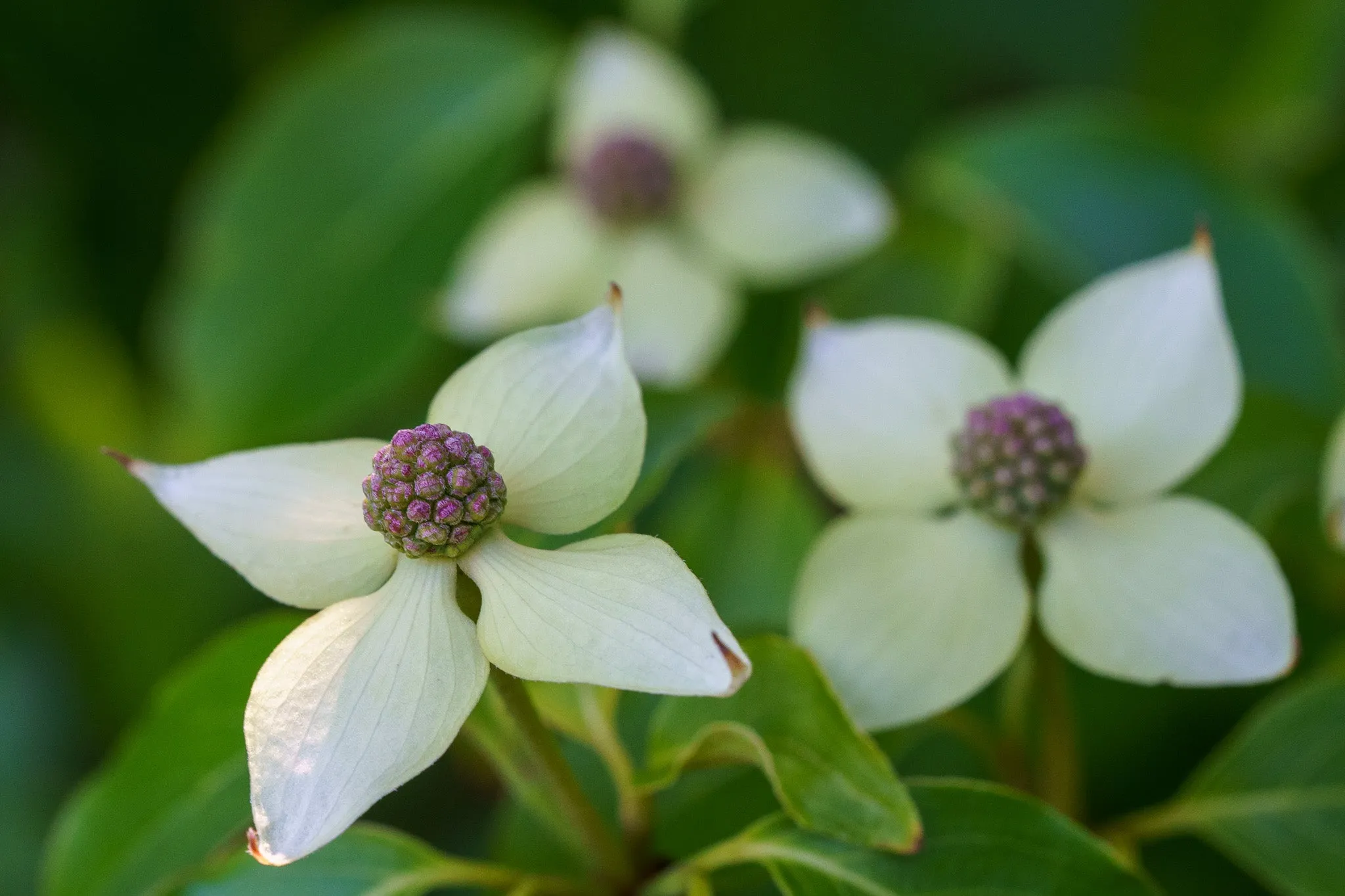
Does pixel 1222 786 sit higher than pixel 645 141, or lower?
lower

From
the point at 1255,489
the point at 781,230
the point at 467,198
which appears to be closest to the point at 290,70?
the point at 467,198

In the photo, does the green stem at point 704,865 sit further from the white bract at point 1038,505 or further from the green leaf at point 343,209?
the green leaf at point 343,209

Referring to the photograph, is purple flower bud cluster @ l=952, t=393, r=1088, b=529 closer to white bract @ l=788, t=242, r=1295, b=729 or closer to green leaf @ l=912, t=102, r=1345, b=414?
white bract @ l=788, t=242, r=1295, b=729

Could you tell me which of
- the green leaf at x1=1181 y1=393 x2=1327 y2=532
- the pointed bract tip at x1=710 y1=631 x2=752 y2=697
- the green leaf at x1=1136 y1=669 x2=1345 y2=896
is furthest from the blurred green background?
the pointed bract tip at x1=710 y1=631 x2=752 y2=697

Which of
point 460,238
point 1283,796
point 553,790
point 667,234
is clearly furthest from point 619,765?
point 460,238

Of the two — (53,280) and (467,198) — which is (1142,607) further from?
(53,280)

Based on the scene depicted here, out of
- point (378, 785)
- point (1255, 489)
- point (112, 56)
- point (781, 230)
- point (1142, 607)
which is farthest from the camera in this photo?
point (112, 56)
